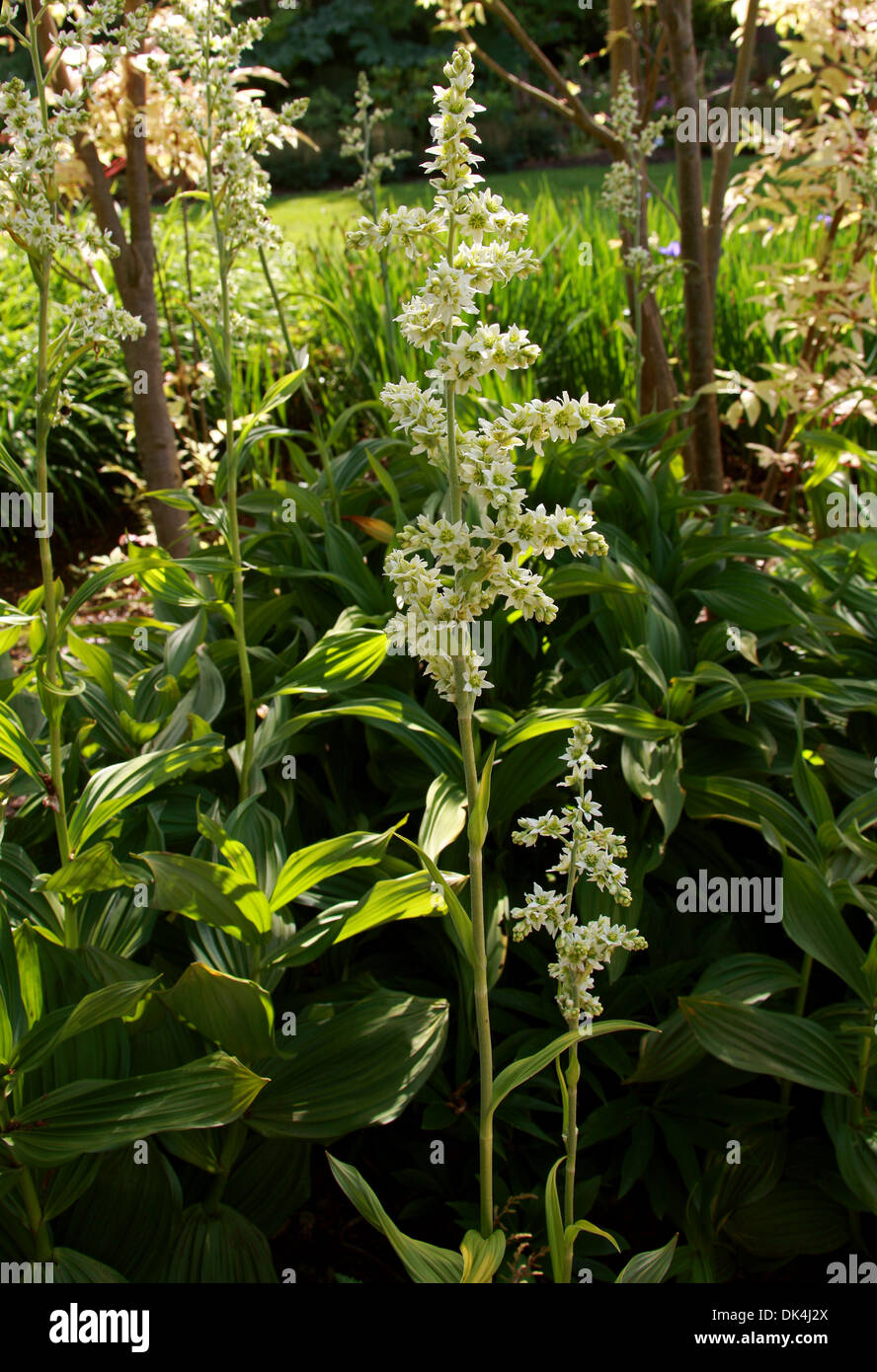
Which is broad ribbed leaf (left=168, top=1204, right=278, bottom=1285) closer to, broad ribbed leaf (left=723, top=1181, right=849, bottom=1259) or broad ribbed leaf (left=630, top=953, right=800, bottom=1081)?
broad ribbed leaf (left=630, top=953, right=800, bottom=1081)

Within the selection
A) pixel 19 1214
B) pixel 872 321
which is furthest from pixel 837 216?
pixel 19 1214

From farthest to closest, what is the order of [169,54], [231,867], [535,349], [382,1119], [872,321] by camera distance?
1. [872,321]
2. [169,54]
3. [231,867]
4. [382,1119]
5. [535,349]

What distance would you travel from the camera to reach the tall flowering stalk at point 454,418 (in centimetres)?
118

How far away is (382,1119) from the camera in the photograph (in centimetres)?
165

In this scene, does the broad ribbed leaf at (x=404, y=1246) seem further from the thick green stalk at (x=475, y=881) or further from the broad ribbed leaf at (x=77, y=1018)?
the broad ribbed leaf at (x=77, y=1018)

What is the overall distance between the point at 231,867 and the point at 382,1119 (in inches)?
18.1

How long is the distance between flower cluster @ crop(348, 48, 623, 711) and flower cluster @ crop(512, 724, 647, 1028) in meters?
→ 0.25

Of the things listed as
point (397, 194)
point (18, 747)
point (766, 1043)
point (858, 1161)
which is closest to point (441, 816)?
point (766, 1043)

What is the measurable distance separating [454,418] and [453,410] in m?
0.04

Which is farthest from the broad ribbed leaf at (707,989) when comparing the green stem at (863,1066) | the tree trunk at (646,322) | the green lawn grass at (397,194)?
the green lawn grass at (397,194)

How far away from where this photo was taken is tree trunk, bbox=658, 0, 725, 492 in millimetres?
3307

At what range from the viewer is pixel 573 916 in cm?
141
